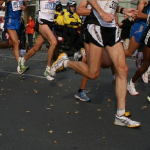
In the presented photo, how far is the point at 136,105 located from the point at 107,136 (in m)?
1.94

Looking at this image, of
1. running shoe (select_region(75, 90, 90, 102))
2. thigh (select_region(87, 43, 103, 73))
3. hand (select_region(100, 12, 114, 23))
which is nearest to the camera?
hand (select_region(100, 12, 114, 23))

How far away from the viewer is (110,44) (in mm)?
5613

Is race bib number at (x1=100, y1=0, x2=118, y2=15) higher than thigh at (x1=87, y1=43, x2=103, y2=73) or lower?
higher

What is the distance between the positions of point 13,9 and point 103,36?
488 cm

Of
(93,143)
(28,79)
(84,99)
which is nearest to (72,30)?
(28,79)

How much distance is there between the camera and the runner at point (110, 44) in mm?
5453

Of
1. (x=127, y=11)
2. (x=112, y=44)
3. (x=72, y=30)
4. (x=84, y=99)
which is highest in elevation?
(x=127, y=11)

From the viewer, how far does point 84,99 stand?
7078mm

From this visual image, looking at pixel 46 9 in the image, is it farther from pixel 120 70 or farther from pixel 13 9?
pixel 120 70

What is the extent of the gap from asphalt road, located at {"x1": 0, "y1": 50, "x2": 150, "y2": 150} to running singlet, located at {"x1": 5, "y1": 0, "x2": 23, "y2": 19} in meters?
1.82

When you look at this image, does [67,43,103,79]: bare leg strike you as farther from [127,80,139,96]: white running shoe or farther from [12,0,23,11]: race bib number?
[12,0,23,11]: race bib number

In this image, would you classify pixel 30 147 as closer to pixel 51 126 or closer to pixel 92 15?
pixel 51 126

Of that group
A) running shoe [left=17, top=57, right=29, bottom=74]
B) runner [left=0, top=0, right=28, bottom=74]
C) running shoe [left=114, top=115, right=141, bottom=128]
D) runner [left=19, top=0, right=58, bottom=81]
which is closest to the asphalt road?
running shoe [left=114, top=115, right=141, bottom=128]

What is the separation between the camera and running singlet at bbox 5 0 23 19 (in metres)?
10.0
